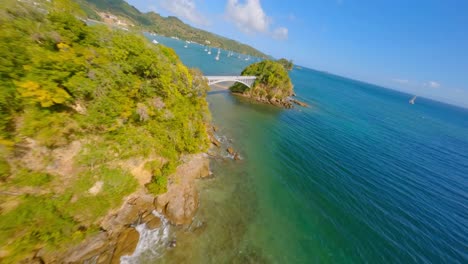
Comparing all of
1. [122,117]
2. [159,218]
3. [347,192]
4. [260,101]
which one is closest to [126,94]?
[122,117]

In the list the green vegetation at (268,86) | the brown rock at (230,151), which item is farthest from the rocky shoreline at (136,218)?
the green vegetation at (268,86)

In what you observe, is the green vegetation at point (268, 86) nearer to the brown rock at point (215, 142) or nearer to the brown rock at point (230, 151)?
the brown rock at point (215, 142)

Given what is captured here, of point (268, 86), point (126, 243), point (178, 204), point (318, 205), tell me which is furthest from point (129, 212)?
point (268, 86)

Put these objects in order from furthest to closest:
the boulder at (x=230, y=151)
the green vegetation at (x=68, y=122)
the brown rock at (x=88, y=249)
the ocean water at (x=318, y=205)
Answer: the boulder at (x=230, y=151)
the ocean water at (x=318, y=205)
the brown rock at (x=88, y=249)
the green vegetation at (x=68, y=122)

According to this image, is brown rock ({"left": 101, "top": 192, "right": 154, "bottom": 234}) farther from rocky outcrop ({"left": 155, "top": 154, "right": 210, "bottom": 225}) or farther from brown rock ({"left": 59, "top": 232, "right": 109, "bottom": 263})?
rocky outcrop ({"left": 155, "top": 154, "right": 210, "bottom": 225})

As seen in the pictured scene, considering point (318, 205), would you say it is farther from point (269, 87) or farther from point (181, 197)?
point (269, 87)

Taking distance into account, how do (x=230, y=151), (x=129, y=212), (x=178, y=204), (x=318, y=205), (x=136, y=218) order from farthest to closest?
(x=230, y=151)
(x=318, y=205)
(x=178, y=204)
(x=136, y=218)
(x=129, y=212)
